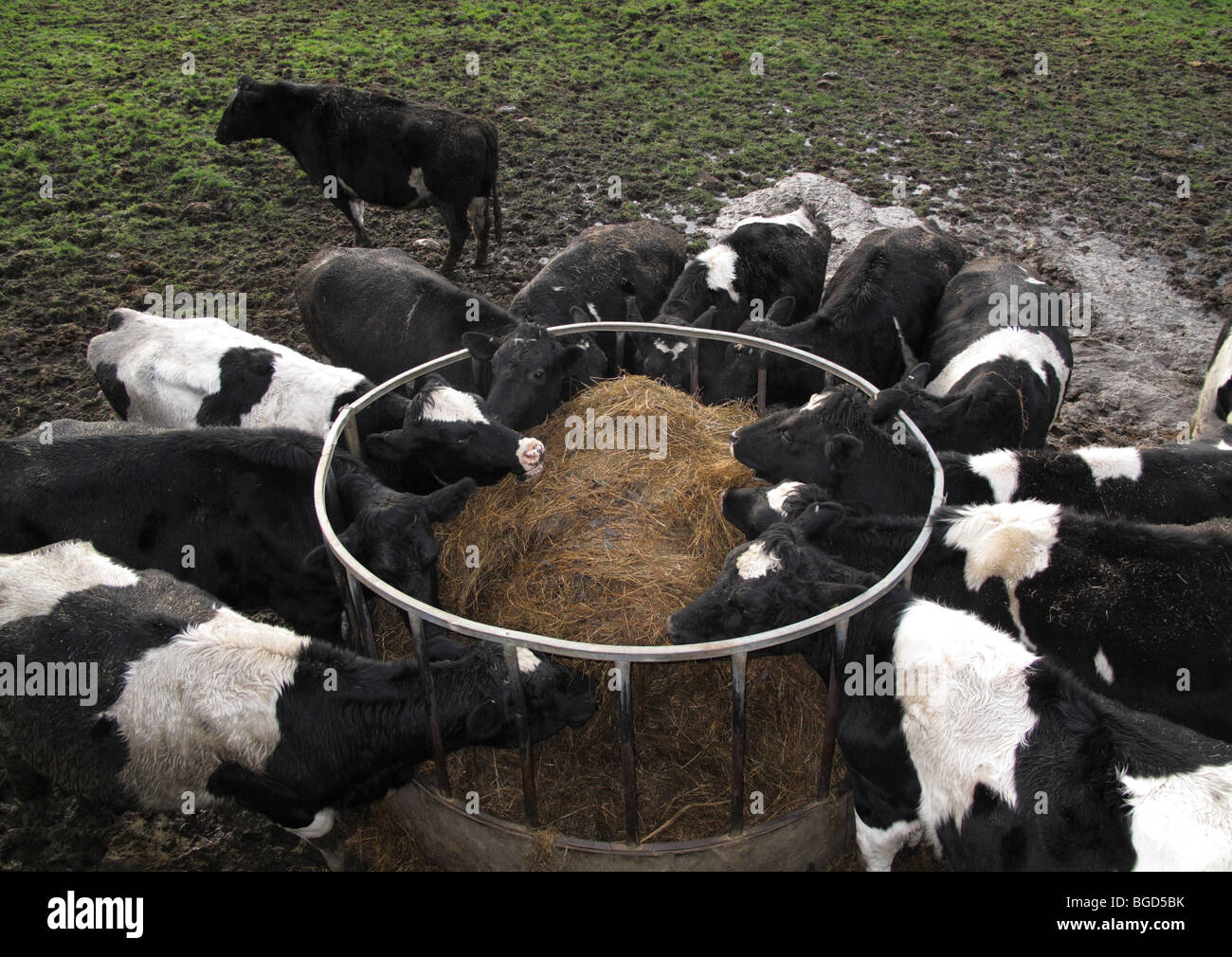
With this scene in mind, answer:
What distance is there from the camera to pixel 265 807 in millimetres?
4441

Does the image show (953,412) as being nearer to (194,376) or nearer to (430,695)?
(430,695)

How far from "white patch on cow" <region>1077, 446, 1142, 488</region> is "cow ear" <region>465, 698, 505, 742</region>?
12.6ft

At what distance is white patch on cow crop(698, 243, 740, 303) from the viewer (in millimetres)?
8062

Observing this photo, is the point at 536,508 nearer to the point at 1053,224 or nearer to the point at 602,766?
the point at 602,766

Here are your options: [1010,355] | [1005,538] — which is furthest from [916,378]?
[1005,538]

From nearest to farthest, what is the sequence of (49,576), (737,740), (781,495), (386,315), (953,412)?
1. (737,740)
2. (49,576)
3. (781,495)
4. (953,412)
5. (386,315)

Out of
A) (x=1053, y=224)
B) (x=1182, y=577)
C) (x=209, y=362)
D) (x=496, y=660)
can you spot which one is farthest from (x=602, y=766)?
(x=1053, y=224)

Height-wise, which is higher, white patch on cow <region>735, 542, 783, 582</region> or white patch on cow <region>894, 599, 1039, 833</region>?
white patch on cow <region>735, 542, 783, 582</region>

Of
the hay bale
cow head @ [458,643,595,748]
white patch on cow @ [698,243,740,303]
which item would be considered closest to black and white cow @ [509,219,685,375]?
white patch on cow @ [698,243,740,303]

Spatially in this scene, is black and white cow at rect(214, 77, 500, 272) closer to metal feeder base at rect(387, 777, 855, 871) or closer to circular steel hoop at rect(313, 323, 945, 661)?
circular steel hoop at rect(313, 323, 945, 661)

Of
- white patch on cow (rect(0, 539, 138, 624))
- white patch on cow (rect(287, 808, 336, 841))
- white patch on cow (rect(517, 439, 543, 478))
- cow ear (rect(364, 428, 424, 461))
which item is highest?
white patch on cow (rect(517, 439, 543, 478))

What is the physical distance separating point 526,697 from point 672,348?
3864 mm

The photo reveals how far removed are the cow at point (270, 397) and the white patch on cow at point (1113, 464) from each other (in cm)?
355

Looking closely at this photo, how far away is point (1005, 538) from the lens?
4883mm
